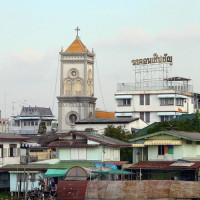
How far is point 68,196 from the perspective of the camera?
4916 cm

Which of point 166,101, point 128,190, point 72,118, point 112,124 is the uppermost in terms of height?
point 166,101

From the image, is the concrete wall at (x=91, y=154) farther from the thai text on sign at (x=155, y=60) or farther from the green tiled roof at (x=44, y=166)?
the thai text on sign at (x=155, y=60)

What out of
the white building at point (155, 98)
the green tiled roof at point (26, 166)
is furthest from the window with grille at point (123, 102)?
the green tiled roof at point (26, 166)

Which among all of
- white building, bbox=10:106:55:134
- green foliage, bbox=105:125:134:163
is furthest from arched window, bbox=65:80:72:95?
green foliage, bbox=105:125:134:163

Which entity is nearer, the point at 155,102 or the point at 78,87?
the point at 155,102

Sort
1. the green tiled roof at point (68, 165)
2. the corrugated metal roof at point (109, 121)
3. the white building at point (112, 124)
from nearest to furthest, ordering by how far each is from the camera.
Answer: the green tiled roof at point (68, 165) < the white building at point (112, 124) < the corrugated metal roof at point (109, 121)

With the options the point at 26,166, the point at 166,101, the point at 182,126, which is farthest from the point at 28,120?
the point at 26,166

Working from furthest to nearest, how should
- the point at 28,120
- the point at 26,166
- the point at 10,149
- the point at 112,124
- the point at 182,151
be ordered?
the point at 28,120, the point at 112,124, the point at 10,149, the point at 182,151, the point at 26,166

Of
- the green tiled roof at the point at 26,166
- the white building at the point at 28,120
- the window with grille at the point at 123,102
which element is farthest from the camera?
the white building at the point at 28,120

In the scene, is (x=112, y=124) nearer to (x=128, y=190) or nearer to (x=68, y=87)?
(x=68, y=87)

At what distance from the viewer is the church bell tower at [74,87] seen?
356 ft

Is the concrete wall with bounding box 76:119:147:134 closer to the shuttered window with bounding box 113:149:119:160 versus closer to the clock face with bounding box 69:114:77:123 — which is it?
the clock face with bounding box 69:114:77:123

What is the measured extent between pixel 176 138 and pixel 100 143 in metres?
6.76

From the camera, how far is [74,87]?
360 feet
